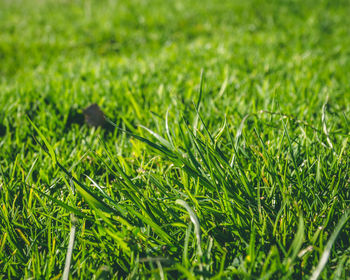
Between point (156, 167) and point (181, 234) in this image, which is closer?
point (181, 234)

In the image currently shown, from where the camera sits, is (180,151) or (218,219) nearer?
(218,219)

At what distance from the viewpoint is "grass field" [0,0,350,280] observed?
3.13 feet

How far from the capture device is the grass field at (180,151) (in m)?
0.95

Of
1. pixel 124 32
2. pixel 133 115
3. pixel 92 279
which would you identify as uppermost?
pixel 124 32

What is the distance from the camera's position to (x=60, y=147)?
161 centimetres

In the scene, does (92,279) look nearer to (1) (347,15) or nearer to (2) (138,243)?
(2) (138,243)

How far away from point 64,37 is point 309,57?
3494 mm

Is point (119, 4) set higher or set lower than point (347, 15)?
higher

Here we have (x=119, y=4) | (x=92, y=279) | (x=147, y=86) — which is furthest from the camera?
(x=119, y=4)

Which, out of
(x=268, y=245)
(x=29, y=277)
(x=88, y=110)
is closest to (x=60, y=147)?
(x=88, y=110)

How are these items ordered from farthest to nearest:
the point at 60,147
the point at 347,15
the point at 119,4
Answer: the point at 119,4, the point at 347,15, the point at 60,147

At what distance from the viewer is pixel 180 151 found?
1.27 meters

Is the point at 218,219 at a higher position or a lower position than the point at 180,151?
lower

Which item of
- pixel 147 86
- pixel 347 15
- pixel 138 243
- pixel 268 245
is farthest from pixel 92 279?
pixel 347 15
